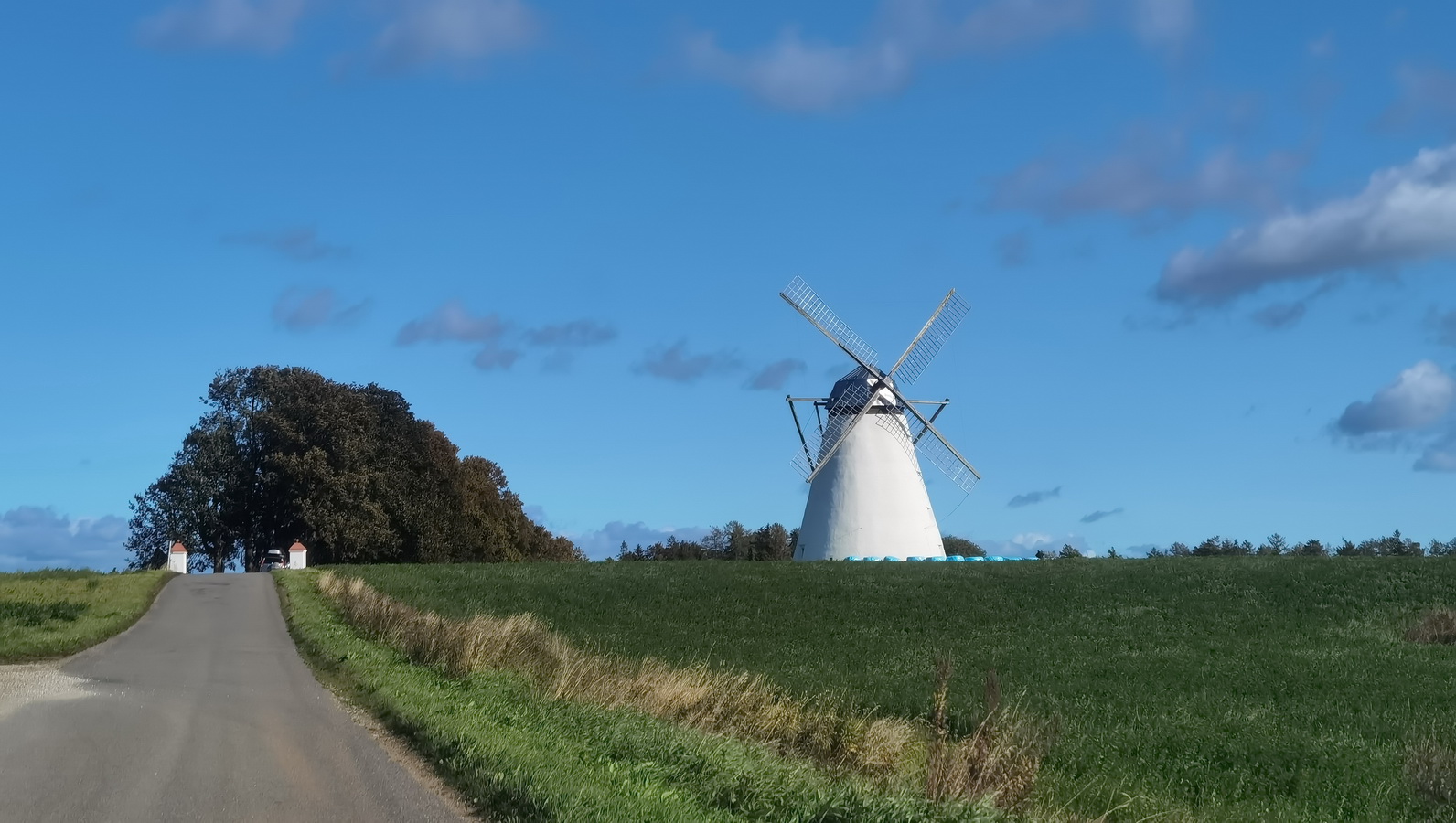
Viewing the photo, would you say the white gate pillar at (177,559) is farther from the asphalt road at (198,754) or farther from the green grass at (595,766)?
the green grass at (595,766)

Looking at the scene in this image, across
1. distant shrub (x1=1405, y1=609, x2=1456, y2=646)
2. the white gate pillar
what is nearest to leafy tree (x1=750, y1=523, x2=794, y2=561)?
the white gate pillar

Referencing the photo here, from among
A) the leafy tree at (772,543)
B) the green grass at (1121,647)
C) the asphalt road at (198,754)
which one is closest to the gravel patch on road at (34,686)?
the asphalt road at (198,754)

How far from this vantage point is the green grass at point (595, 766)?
29.5ft

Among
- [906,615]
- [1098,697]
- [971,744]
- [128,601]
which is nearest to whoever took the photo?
[971,744]

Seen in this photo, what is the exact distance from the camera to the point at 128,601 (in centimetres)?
3350

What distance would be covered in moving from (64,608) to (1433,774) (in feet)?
90.7

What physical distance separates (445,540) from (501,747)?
194 ft

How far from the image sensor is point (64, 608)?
28.8 meters

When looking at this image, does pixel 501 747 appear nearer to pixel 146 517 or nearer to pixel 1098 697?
pixel 1098 697

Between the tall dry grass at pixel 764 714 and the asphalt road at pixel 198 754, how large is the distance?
249 centimetres

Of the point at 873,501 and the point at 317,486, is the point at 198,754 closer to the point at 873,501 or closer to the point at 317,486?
the point at 873,501

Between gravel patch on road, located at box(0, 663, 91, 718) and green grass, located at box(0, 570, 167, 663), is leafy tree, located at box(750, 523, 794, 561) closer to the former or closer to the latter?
green grass, located at box(0, 570, 167, 663)

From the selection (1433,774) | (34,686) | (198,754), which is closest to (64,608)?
(34,686)

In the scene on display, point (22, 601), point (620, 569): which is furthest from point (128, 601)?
point (620, 569)
